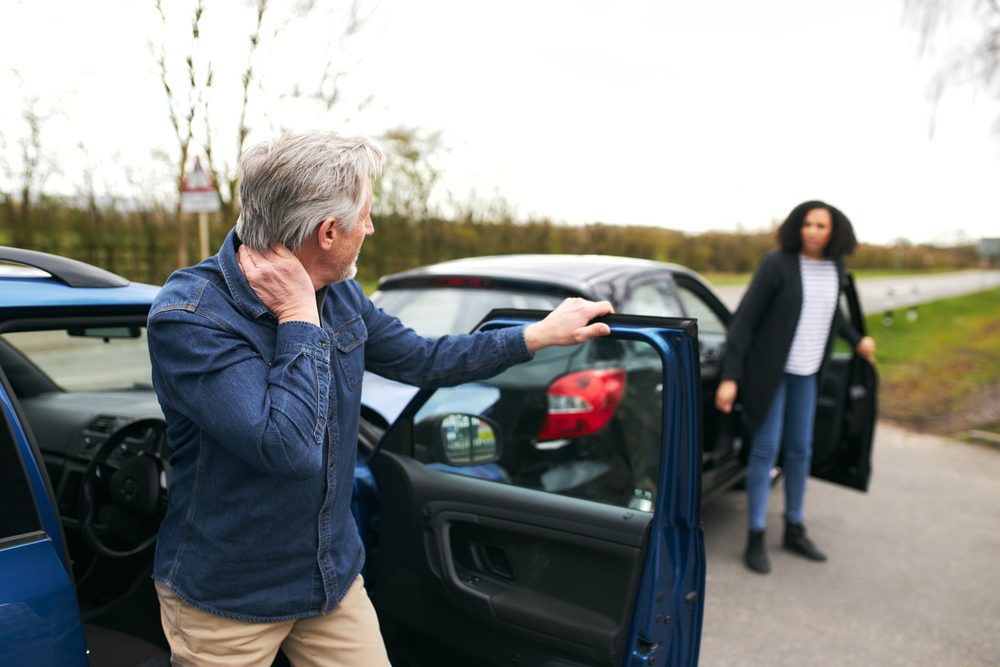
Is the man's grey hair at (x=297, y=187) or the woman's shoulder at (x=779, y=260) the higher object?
the man's grey hair at (x=297, y=187)

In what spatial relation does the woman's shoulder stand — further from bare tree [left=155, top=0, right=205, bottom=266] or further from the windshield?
bare tree [left=155, top=0, right=205, bottom=266]

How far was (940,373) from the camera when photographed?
939cm

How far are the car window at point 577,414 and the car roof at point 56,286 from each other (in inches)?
41.3

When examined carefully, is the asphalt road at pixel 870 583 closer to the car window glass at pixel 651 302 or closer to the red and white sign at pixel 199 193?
the car window glass at pixel 651 302

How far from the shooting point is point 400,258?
1515 cm

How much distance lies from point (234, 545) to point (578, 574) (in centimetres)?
87

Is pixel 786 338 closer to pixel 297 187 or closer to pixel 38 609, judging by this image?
pixel 297 187

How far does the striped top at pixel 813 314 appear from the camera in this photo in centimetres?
363

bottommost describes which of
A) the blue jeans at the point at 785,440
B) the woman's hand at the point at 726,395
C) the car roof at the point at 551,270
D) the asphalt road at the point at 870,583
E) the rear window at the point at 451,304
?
the asphalt road at the point at 870,583

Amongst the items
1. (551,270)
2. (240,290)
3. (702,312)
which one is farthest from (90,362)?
(702,312)

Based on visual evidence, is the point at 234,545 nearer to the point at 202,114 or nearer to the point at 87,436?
the point at 87,436

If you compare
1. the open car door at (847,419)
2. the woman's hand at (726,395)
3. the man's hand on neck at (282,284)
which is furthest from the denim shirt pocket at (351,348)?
the open car door at (847,419)

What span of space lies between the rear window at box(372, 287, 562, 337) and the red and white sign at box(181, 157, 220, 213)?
4.07 m

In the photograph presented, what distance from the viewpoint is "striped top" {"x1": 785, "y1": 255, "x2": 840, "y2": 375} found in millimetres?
3633
